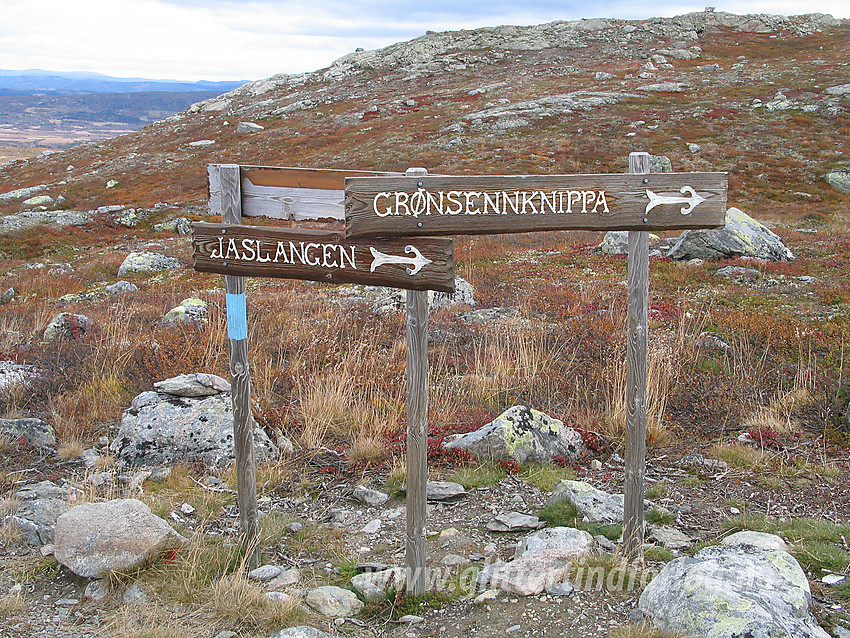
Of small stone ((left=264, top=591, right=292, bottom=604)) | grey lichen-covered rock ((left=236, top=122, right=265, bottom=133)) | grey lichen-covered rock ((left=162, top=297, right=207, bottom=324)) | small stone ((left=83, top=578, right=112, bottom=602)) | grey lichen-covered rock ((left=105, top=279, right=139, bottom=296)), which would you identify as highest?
grey lichen-covered rock ((left=236, top=122, right=265, bottom=133))

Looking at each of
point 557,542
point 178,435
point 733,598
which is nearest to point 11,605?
point 178,435

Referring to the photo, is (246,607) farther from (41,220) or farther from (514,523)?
(41,220)

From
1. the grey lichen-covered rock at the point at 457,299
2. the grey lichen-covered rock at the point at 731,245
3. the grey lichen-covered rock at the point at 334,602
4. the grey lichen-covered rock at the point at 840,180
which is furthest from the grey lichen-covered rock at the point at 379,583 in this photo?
the grey lichen-covered rock at the point at 840,180

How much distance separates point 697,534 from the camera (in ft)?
13.7

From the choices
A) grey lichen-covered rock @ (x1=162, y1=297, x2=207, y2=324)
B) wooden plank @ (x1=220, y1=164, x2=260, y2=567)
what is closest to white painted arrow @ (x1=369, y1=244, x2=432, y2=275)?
wooden plank @ (x1=220, y1=164, x2=260, y2=567)

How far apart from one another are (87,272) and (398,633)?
17589 millimetres

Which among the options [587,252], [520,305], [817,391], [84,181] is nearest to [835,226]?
[587,252]

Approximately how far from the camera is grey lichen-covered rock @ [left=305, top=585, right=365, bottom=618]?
11.1 feet

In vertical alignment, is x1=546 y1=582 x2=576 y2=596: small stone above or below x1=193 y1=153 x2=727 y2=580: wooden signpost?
below

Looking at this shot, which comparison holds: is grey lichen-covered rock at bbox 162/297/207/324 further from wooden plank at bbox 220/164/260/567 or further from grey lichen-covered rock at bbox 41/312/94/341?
wooden plank at bbox 220/164/260/567

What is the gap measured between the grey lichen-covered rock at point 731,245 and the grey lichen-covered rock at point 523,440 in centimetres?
1134

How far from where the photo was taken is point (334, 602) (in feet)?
11.3

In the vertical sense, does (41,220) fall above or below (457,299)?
above

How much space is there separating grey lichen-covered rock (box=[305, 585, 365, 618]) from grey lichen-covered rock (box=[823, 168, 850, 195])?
29717 mm
